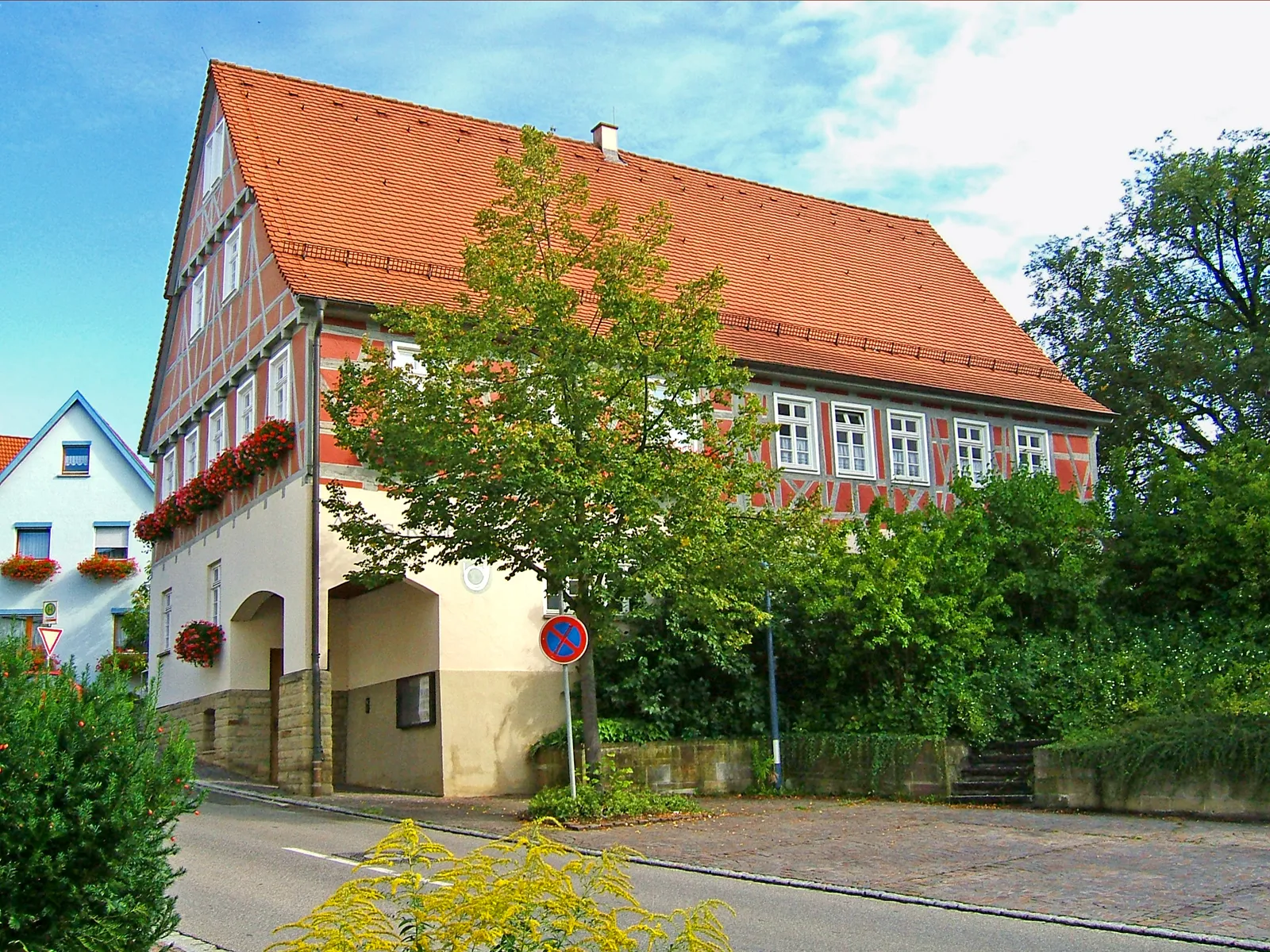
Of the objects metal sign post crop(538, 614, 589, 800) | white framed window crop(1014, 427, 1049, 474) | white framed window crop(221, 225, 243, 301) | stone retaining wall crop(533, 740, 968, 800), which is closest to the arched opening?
stone retaining wall crop(533, 740, 968, 800)

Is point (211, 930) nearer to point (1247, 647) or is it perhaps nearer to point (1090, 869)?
point (1090, 869)

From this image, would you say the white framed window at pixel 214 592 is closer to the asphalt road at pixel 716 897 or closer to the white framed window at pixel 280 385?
the white framed window at pixel 280 385

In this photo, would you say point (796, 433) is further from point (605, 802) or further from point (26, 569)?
point (26, 569)

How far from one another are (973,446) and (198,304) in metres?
14.8

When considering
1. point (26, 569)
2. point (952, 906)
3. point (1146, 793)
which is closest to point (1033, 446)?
point (1146, 793)

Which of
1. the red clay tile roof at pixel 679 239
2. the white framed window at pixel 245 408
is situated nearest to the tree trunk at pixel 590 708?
the red clay tile roof at pixel 679 239

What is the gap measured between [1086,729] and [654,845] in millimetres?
6811

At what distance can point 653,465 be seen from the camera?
15.6 metres

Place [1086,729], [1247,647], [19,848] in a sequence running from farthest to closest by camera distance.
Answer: [1247,647], [1086,729], [19,848]

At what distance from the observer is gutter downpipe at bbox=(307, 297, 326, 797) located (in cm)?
1950

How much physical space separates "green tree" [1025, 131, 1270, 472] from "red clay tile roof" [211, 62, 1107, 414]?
4179mm

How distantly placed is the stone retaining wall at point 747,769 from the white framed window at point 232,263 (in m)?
9.63

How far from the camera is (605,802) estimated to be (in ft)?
52.0

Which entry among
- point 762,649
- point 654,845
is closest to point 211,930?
point 654,845
